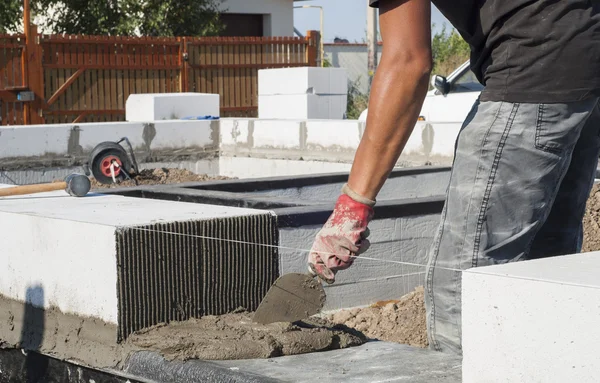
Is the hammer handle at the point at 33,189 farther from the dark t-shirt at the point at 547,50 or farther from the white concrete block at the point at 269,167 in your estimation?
the white concrete block at the point at 269,167

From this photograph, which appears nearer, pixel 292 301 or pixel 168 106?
pixel 292 301

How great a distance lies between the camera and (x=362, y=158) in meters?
2.73

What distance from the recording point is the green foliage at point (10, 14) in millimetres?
20844

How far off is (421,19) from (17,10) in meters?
19.8

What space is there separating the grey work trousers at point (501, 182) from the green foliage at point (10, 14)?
19500 millimetres

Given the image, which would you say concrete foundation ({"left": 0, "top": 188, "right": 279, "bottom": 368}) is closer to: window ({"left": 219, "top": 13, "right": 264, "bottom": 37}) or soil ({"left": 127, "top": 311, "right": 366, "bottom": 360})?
soil ({"left": 127, "top": 311, "right": 366, "bottom": 360})

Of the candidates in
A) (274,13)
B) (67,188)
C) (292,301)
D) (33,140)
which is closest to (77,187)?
(67,188)

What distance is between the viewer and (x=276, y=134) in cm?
1186

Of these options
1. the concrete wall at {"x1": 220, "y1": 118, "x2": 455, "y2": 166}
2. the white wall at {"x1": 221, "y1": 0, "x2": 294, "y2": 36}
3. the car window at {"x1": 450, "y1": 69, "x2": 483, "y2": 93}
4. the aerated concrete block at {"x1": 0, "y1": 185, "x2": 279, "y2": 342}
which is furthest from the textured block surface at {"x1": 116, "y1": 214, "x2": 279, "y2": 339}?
the white wall at {"x1": 221, "y1": 0, "x2": 294, "y2": 36}

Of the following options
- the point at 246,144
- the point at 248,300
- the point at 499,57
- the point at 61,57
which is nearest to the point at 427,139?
the point at 246,144

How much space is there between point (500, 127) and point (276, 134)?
9.17m

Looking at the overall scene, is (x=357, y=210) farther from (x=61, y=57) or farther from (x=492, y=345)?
(x=61, y=57)

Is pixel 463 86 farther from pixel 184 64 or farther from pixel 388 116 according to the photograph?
pixel 388 116

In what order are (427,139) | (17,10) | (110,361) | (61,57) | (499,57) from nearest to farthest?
(499,57) < (110,361) < (427,139) < (61,57) < (17,10)
